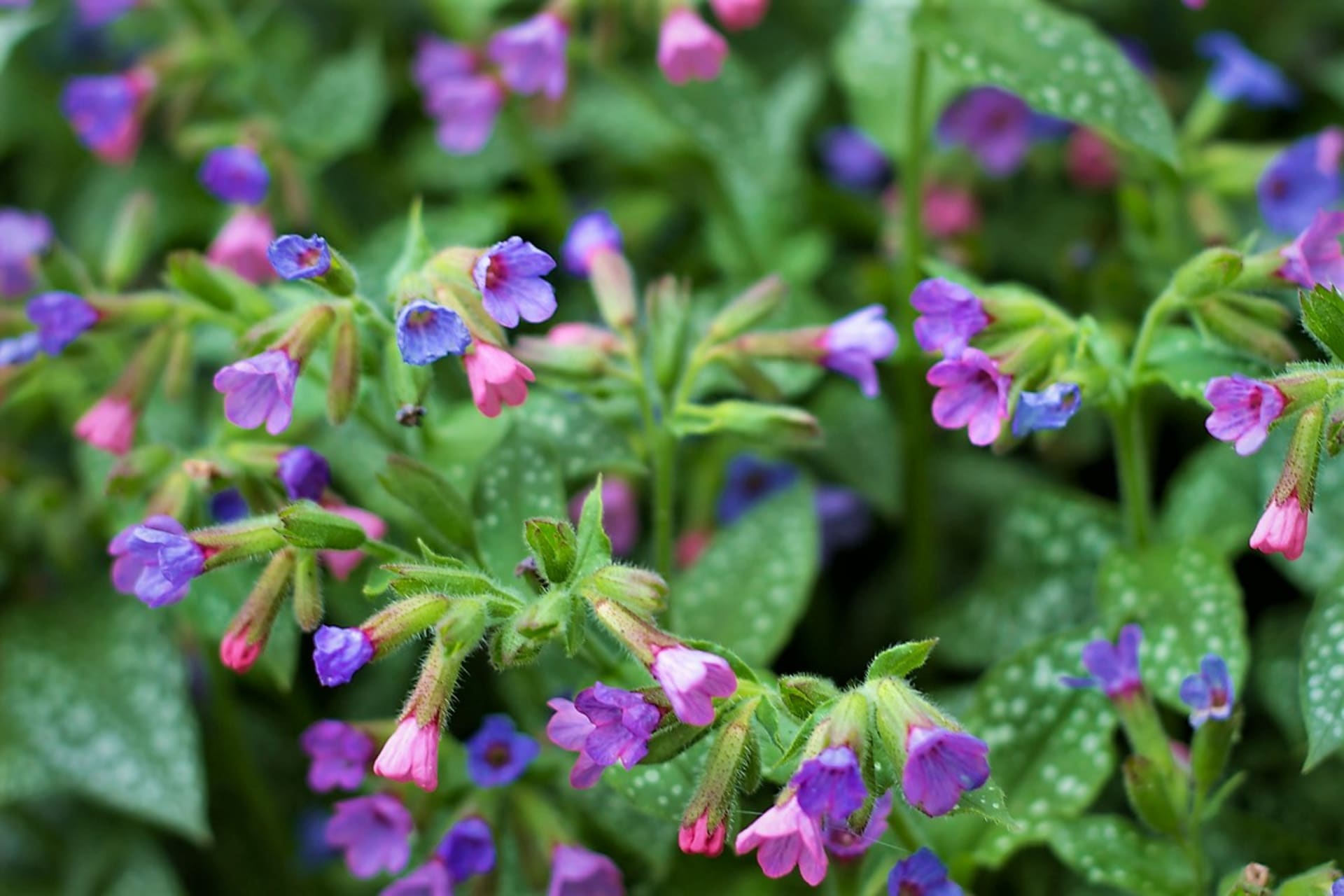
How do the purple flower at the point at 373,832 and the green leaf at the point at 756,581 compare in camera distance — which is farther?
the green leaf at the point at 756,581

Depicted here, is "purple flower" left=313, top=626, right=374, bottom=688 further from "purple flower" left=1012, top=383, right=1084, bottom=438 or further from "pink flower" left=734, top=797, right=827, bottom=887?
"purple flower" left=1012, top=383, right=1084, bottom=438

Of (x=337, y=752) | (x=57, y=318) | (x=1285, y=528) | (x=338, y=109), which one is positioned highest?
(x=1285, y=528)

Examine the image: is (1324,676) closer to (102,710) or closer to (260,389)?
(260,389)

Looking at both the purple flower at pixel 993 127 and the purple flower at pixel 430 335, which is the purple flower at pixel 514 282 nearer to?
the purple flower at pixel 430 335

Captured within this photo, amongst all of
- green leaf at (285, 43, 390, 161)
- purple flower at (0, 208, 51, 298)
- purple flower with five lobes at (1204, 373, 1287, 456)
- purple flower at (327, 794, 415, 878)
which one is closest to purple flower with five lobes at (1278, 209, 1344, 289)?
purple flower with five lobes at (1204, 373, 1287, 456)

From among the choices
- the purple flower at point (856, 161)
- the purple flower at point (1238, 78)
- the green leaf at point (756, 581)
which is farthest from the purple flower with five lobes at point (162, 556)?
the purple flower at point (1238, 78)

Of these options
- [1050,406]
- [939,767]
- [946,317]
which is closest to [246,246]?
[946,317]
